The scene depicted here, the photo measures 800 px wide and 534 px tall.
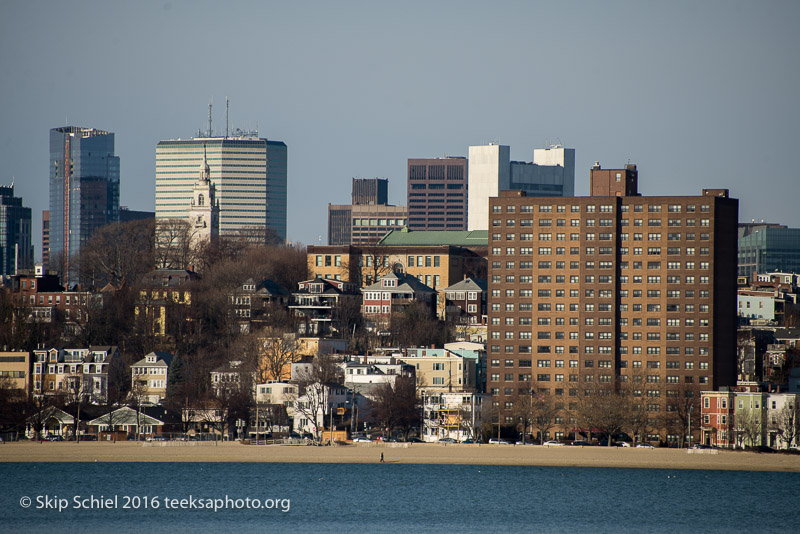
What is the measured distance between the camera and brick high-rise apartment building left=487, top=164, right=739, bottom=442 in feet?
565

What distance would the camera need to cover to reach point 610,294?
6909 inches

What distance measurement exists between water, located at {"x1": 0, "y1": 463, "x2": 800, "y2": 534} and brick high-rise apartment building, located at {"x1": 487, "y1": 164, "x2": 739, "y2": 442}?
2638 centimetres

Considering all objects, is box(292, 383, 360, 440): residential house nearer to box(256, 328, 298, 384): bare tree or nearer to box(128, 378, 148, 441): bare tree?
box(256, 328, 298, 384): bare tree

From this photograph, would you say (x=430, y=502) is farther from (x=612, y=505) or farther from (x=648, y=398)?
(x=648, y=398)

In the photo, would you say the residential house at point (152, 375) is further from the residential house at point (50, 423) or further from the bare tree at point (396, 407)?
the bare tree at point (396, 407)

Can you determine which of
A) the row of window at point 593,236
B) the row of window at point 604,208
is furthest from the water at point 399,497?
the row of window at point 604,208

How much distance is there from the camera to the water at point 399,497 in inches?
4262

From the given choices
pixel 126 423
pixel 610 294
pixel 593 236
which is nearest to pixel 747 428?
pixel 610 294

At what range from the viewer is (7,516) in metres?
108

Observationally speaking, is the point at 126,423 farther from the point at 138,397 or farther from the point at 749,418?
the point at 749,418

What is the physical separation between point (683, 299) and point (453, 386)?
88.0ft

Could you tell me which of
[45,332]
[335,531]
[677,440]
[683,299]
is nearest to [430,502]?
[335,531]
